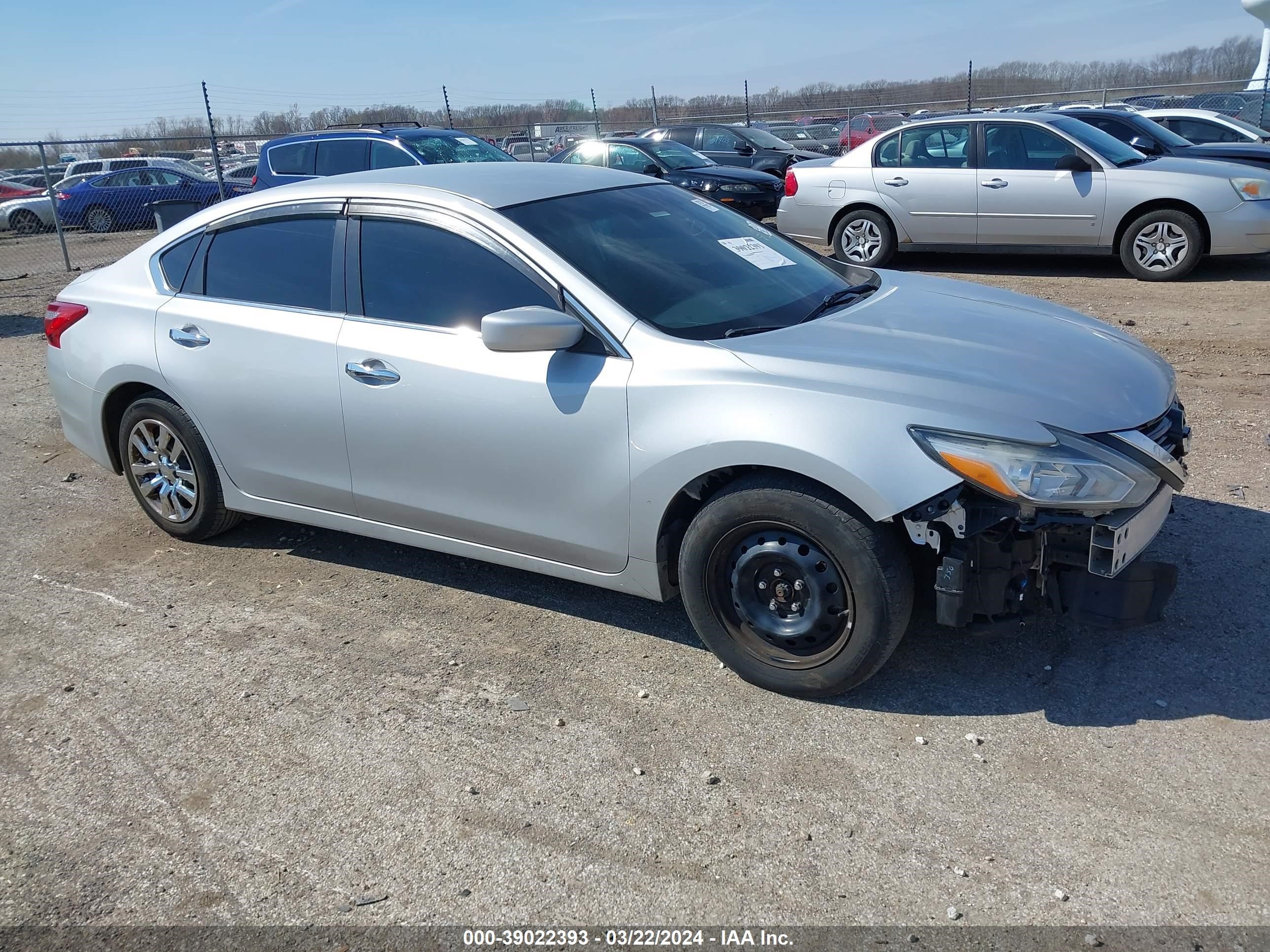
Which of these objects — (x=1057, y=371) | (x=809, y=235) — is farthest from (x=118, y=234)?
(x=1057, y=371)

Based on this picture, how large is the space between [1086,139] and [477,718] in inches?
366

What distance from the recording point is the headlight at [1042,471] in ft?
10.1

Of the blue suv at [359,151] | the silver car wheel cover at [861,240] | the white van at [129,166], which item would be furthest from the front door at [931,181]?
the white van at [129,166]

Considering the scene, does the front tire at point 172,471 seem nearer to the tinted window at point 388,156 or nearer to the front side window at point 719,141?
the tinted window at point 388,156

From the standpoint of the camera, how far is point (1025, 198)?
10.5m

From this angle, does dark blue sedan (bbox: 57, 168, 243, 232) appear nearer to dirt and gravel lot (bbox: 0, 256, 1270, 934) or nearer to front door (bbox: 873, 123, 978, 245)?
front door (bbox: 873, 123, 978, 245)

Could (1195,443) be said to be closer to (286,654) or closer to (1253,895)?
(1253,895)

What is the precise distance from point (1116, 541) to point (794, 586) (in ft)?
3.18

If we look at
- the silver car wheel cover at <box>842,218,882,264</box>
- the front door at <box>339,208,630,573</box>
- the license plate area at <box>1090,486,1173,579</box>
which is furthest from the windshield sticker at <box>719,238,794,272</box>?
the silver car wheel cover at <box>842,218,882,264</box>

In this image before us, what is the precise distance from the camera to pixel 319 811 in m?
3.12

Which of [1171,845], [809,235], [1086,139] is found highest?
[1086,139]

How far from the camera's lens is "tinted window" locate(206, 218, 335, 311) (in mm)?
4332

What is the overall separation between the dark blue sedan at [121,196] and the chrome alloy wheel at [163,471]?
18.9 metres

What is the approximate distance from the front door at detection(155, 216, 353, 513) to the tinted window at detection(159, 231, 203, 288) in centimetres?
6
